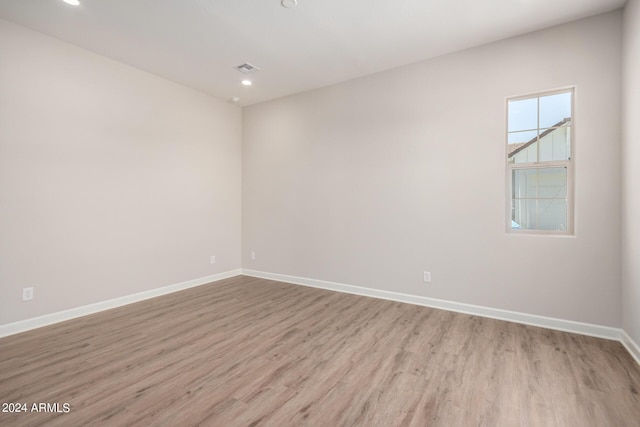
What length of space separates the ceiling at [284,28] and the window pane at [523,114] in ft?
2.38

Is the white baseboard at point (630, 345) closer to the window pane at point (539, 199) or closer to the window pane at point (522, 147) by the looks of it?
the window pane at point (539, 199)

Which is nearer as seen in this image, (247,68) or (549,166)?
(549,166)

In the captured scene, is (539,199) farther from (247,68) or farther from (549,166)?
(247,68)

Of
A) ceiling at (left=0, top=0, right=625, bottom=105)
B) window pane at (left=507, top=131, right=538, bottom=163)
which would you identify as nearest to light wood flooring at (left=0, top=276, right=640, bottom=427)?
window pane at (left=507, top=131, right=538, bottom=163)

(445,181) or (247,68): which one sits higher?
(247,68)

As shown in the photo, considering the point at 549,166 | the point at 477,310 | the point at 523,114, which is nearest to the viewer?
the point at 549,166

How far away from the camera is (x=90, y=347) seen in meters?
2.56

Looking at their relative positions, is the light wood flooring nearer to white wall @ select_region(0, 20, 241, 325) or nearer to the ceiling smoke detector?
white wall @ select_region(0, 20, 241, 325)

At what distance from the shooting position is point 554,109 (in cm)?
301

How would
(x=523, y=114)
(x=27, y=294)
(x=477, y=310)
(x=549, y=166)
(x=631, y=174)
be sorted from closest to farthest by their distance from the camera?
(x=631, y=174)
(x=27, y=294)
(x=549, y=166)
(x=523, y=114)
(x=477, y=310)

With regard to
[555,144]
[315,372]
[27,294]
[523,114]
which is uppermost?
[523,114]

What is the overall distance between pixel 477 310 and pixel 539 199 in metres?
1.41

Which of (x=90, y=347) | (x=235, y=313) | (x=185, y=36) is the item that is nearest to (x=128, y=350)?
(x=90, y=347)

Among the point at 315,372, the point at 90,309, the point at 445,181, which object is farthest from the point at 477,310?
the point at 90,309
